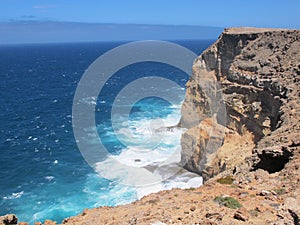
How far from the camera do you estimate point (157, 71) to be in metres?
135

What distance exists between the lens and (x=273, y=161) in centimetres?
1847

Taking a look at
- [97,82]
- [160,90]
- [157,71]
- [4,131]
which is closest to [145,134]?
[4,131]

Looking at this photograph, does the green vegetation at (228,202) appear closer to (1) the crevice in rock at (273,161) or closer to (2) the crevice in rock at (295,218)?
(2) the crevice in rock at (295,218)

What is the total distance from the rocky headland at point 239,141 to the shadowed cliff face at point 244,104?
0.07m

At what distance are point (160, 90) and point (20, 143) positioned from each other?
4804 centimetres

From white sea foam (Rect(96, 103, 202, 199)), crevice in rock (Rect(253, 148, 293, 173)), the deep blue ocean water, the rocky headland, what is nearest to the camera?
the rocky headland

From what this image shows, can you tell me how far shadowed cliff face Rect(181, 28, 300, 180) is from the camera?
22062mm

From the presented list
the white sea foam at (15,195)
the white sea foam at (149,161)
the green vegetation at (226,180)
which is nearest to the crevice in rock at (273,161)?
the green vegetation at (226,180)

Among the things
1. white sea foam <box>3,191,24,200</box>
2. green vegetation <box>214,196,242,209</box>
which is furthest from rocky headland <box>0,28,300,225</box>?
white sea foam <box>3,191,24,200</box>

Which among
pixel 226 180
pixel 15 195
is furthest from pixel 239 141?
pixel 15 195

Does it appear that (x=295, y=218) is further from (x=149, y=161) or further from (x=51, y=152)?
(x=51, y=152)

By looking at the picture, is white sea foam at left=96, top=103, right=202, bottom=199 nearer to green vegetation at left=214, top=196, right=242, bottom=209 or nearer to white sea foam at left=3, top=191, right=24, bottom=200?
white sea foam at left=3, top=191, right=24, bottom=200

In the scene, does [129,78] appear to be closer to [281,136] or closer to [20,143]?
[20,143]

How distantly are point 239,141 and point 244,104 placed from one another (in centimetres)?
383
